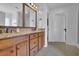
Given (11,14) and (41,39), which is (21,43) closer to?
(11,14)

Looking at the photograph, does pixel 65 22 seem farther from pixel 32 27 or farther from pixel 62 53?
pixel 32 27

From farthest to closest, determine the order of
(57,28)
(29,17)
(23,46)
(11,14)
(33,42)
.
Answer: (29,17) < (57,28) < (33,42) < (11,14) < (23,46)

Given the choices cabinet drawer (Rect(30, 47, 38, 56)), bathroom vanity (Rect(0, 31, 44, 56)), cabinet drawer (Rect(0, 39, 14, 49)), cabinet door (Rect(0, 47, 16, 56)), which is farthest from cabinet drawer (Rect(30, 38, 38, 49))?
cabinet drawer (Rect(0, 39, 14, 49))

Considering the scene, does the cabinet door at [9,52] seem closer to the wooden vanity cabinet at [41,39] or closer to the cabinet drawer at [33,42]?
the cabinet drawer at [33,42]

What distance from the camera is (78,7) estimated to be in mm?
3834

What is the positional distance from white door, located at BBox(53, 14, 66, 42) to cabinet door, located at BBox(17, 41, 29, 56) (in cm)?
98

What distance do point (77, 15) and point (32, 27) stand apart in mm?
1348

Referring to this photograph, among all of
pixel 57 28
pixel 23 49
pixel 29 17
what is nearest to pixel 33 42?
pixel 23 49

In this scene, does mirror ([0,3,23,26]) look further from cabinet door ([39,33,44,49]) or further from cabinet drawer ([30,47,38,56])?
cabinet drawer ([30,47,38,56])

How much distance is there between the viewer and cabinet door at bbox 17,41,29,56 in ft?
9.27

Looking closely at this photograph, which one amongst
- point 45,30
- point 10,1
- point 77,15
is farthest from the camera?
point 77,15

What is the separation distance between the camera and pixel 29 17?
435 cm

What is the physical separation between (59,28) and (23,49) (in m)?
1.30

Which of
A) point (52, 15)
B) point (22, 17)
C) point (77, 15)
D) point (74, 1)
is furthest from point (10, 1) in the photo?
point (77, 15)
